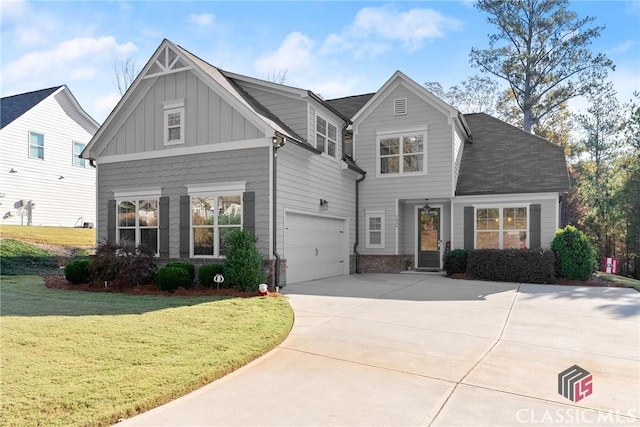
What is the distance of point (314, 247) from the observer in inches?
512

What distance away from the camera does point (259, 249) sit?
10.7 meters

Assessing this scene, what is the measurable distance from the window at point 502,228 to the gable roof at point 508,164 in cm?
71

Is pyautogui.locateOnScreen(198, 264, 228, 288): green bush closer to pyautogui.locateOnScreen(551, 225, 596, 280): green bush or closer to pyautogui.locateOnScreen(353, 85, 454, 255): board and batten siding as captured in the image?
pyautogui.locateOnScreen(353, 85, 454, 255): board and batten siding

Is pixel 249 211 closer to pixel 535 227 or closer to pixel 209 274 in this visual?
pixel 209 274

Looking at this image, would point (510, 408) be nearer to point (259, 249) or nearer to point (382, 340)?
point (382, 340)

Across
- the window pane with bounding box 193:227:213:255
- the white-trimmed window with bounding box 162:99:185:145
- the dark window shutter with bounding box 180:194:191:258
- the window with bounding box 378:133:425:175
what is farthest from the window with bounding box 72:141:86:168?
the window with bounding box 378:133:425:175

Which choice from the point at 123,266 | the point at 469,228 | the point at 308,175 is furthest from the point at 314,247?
the point at 469,228

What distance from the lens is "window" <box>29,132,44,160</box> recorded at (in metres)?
20.3

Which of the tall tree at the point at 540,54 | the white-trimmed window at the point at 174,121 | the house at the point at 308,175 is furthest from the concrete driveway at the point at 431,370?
the tall tree at the point at 540,54

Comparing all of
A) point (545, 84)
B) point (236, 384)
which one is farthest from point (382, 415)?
point (545, 84)

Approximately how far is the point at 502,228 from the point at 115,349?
12.7 m

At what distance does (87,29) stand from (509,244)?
14.3m

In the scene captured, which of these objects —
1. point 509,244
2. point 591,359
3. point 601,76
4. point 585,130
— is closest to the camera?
point 591,359

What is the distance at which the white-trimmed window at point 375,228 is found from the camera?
50.7ft
